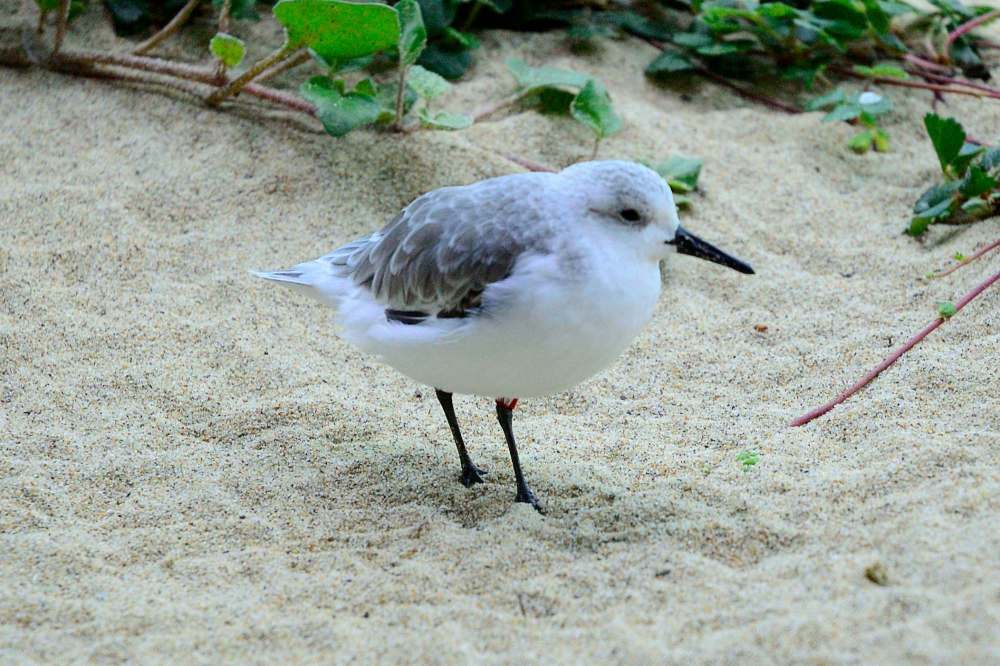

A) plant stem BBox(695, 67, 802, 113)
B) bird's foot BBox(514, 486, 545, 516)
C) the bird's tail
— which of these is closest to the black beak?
bird's foot BBox(514, 486, 545, 516)

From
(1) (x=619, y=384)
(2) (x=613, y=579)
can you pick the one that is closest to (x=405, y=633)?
(2) (x=613, y=579)

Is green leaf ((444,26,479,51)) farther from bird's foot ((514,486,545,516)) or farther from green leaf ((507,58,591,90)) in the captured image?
bird's foot ((514,486,545,516))

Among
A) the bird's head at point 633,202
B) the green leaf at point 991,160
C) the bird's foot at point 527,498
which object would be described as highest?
the bird's head at point 633,202

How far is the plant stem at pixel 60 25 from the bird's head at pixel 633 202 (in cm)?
301

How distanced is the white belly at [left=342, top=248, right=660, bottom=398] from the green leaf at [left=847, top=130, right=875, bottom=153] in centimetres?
258

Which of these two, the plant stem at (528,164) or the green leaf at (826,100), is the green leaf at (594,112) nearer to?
the plant stem at (528,164)

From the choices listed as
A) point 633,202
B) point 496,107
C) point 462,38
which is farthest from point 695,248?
point 462,38

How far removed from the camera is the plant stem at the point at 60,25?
4.80 meters

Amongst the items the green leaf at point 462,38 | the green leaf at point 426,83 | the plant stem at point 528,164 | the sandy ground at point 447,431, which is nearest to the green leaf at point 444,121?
the green leaf at point 426,83

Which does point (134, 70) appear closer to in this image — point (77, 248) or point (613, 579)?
point (77, 248)

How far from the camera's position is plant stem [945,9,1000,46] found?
5.56 metres

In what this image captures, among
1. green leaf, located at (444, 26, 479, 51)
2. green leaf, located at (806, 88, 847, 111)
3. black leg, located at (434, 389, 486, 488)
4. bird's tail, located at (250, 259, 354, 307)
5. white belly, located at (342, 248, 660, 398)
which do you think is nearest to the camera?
white belly, located at (342, 248, 660, 398)

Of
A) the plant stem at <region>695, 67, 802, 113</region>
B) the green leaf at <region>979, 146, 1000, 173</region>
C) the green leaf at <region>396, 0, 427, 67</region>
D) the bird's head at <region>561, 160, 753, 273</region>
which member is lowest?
the plant stem at <region>695, 67, 802, 113</region>

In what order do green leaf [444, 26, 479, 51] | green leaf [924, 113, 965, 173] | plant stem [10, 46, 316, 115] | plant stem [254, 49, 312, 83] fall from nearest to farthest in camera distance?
green leaf [924, 113, 965, 173]
plant stem [254, 49, 312, 83]
plant stem [10, 46, 316, 115]
green leaf [444, 26, 479, 51]
